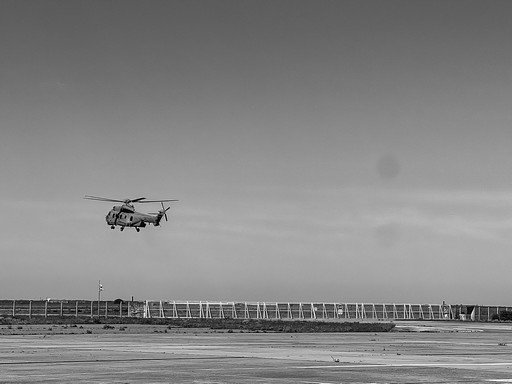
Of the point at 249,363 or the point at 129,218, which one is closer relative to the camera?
the point at 249,363

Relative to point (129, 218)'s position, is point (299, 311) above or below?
below

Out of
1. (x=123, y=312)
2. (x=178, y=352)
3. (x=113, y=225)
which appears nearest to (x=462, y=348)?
(x=178, y=352)

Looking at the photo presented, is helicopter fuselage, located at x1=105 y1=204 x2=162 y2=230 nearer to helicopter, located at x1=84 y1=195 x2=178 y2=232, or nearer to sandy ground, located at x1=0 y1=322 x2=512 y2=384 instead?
helicopter, located at x1=84 y1=195 x2=178 y2=232

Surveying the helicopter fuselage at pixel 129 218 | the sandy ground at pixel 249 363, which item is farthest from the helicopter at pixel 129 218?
the sandy ground at pixel 249 363

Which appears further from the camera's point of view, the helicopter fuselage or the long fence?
the long fence

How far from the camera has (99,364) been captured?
26.6 meters

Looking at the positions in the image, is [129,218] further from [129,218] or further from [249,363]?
[249,363]

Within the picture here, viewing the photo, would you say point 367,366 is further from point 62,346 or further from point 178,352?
point 62,346

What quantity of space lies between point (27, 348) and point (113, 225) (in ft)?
187

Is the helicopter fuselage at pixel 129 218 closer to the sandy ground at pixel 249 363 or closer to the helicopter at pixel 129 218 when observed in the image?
the helicopter at pixel 129 218

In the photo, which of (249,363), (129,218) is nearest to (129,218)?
(129,218)

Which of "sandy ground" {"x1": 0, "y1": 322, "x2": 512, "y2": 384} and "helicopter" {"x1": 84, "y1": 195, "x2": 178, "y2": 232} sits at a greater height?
"helicopter" {"x1": 84, "y1": 195, "x2": 178, "y2": 232}

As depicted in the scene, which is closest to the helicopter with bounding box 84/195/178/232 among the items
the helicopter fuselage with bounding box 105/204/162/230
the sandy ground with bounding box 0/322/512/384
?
the helicopter fuselage with bounding box 105/204/162/230

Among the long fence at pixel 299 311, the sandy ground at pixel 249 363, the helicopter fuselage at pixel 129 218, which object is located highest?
the helicopter fuselage at pixel 129 218
